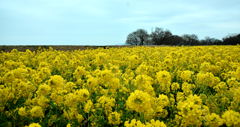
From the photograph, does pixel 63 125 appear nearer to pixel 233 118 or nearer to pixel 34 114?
pixel 34 114

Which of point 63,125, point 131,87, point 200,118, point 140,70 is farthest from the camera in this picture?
point 140,70

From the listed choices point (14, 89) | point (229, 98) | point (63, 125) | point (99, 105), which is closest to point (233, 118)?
point (229, 98)

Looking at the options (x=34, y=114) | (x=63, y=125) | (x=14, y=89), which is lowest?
(x=63, y=125)

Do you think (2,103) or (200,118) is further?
(2,103)

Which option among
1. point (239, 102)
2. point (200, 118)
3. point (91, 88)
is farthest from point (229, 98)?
point (91, 88)

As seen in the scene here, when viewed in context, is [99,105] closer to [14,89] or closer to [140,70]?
[14,89]

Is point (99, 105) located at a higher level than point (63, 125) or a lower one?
higher

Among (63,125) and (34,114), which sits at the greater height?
(34,114)

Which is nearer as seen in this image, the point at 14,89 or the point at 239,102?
the point at 239,102

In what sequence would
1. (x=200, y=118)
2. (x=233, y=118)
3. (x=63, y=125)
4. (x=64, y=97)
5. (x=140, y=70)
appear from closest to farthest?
(x=233, y=118)
(x=200, y=118)
(x=64, y=97)
(x=63, y=125)
(x=140, y=70)

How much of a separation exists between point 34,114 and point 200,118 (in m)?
2.51

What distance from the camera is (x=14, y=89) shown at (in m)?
4.45

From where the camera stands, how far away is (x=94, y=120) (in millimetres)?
3910

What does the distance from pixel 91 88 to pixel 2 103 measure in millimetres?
1622
